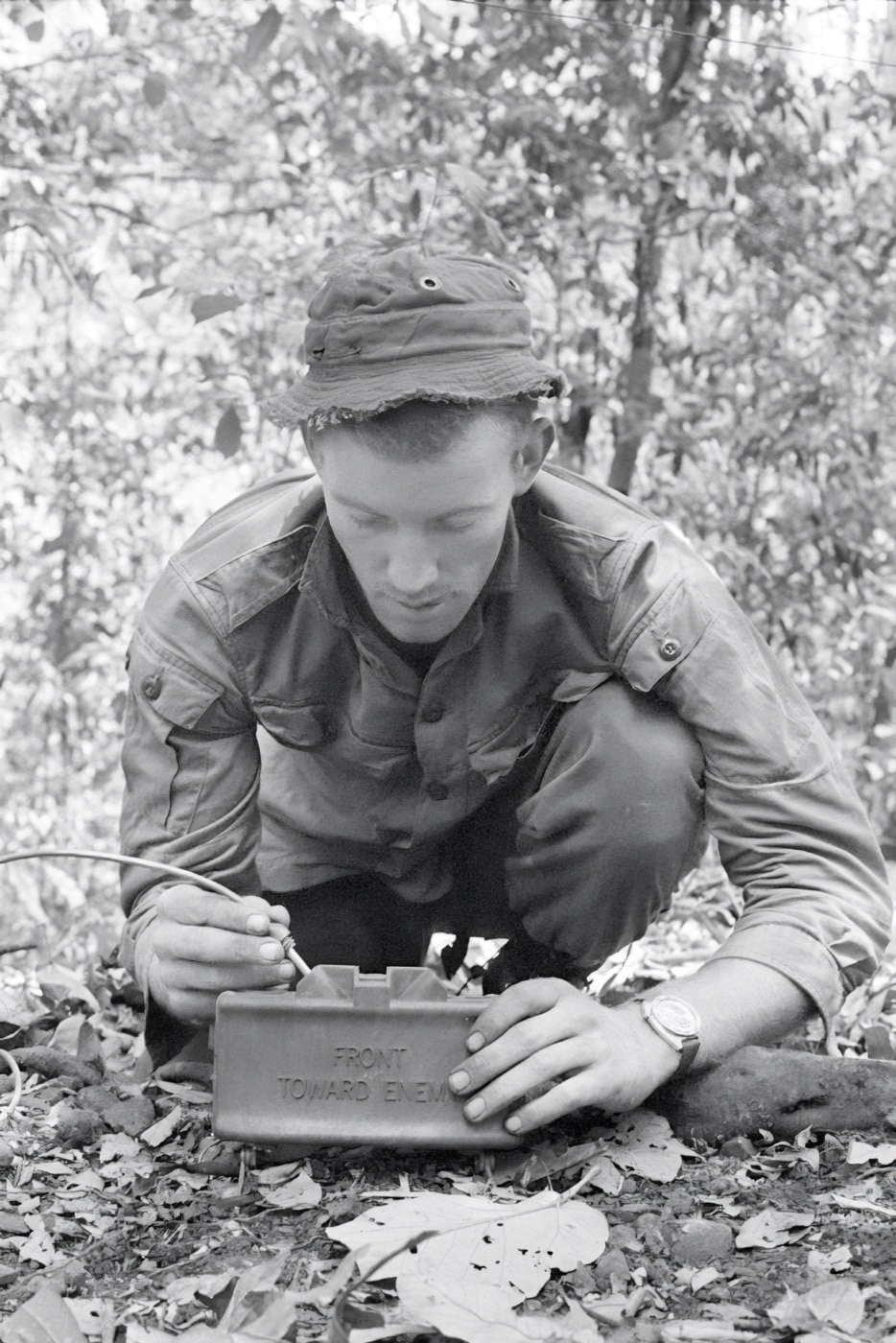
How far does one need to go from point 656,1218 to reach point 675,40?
152 inches

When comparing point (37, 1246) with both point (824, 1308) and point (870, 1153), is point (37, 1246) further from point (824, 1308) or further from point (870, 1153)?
point (870, 1153)

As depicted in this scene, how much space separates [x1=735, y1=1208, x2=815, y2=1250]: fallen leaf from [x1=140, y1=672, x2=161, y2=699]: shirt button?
1.18 metres

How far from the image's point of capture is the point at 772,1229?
177cm

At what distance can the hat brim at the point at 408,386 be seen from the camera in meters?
1.94

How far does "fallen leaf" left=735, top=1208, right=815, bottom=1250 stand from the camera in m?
1.74

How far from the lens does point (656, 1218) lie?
1.81m

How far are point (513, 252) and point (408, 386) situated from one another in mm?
2974

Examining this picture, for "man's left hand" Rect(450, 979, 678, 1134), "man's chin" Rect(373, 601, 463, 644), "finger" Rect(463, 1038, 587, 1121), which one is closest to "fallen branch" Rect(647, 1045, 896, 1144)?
"man's left hand" Rect(450, 979, 678, 1134)

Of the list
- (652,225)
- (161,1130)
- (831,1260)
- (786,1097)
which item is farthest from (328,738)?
(652,225)

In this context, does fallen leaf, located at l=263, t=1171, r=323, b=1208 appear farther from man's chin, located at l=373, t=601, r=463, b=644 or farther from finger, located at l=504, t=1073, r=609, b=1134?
man's chin, located at l=373, t=601, r=463, b=644

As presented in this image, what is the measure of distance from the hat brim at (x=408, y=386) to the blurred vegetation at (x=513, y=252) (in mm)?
2074

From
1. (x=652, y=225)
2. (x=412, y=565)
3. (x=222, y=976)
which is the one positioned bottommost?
(x=222, y=976)

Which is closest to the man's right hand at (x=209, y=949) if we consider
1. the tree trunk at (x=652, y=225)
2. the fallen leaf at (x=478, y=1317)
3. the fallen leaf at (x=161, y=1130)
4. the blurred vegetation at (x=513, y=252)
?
the fallen leaf at (x=161, y=1130)

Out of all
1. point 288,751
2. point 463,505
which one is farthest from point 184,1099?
point 463,505
